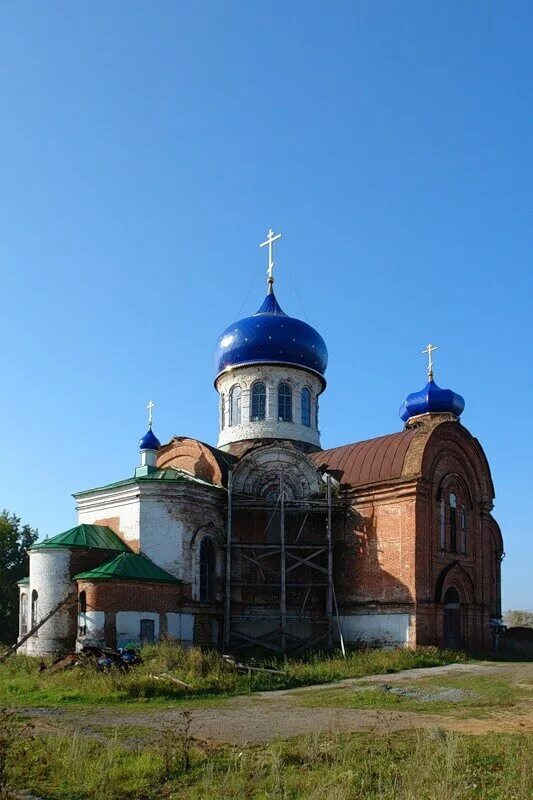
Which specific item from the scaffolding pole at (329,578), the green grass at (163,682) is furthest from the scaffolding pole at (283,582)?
the green grass at (163,682)

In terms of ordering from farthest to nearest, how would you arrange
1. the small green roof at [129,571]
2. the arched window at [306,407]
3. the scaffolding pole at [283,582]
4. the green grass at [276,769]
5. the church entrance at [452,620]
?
the arched window at [306,407] → the church entrance at [452,620] → the scaffolding pole at [283,582] → the small green roof at [129,571] → the green grass at [276,769]

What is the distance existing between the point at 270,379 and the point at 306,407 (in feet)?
5.24

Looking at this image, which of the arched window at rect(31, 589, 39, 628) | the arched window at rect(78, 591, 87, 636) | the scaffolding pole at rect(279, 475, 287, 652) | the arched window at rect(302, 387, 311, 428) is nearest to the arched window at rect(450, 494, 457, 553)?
the scaffolding pole at rect(279, 475, 287, 652)

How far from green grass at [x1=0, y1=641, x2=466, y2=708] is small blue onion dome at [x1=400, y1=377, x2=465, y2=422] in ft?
45.4

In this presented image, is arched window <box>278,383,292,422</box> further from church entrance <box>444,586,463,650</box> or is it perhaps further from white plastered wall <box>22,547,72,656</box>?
white plastered wall <box>22,547,72,656</box>

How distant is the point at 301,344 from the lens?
27062 millimetres

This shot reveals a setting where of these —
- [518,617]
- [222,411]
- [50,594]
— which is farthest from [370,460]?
[518,617]

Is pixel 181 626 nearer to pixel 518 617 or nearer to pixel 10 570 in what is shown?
pixel 10 570

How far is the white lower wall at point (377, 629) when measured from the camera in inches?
849

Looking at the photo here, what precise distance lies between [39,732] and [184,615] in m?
10.6

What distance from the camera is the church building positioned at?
20234mm

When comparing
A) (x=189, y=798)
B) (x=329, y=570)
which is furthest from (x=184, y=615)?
(x=189, y=798)

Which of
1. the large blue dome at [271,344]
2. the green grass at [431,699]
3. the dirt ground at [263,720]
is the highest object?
the large blue dome at [271,344]

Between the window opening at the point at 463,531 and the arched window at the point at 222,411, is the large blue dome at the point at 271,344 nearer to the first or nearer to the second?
the arched window at the point at 222,411
